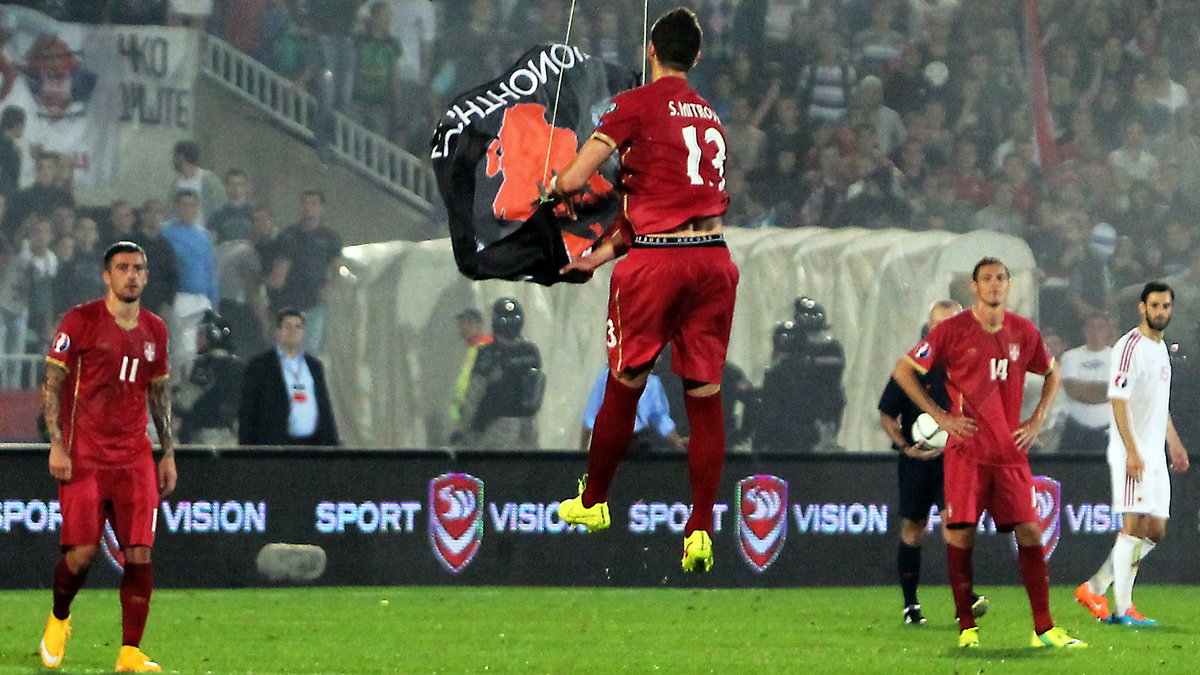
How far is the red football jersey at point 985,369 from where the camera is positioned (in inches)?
376

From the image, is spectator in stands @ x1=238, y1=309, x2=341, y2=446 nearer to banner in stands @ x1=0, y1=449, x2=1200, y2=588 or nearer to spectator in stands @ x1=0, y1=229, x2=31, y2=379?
banner in stands @ x1=0, y1=449, x2=1200, y2=588

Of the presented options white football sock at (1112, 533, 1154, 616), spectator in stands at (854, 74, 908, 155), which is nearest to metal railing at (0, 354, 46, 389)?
spectator in stands at (854, 74, 908, 155)

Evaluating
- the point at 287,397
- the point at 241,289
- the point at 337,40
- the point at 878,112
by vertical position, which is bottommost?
the point at 287,397

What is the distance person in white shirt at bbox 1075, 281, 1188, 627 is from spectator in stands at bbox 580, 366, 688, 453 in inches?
133

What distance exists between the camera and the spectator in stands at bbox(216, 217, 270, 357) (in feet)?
42.6

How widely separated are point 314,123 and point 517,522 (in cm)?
326

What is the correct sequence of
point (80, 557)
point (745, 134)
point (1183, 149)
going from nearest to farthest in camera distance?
point (80, 557), point (745, 134), point (1183, 149)

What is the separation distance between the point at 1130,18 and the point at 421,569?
766cm

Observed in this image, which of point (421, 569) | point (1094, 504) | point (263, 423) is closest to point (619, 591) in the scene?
point (421, 569)

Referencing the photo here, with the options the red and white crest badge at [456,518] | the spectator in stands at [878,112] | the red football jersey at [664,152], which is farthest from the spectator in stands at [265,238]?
the red football jersey at [664,152]

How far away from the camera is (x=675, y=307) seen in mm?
6391

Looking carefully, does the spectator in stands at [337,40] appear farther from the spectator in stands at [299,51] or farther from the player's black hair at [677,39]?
the player's black hair at [677,39]

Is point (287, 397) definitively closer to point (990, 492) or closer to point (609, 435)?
point (990, 492)

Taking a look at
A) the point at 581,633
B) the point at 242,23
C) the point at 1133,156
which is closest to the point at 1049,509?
the point at 1133,156
